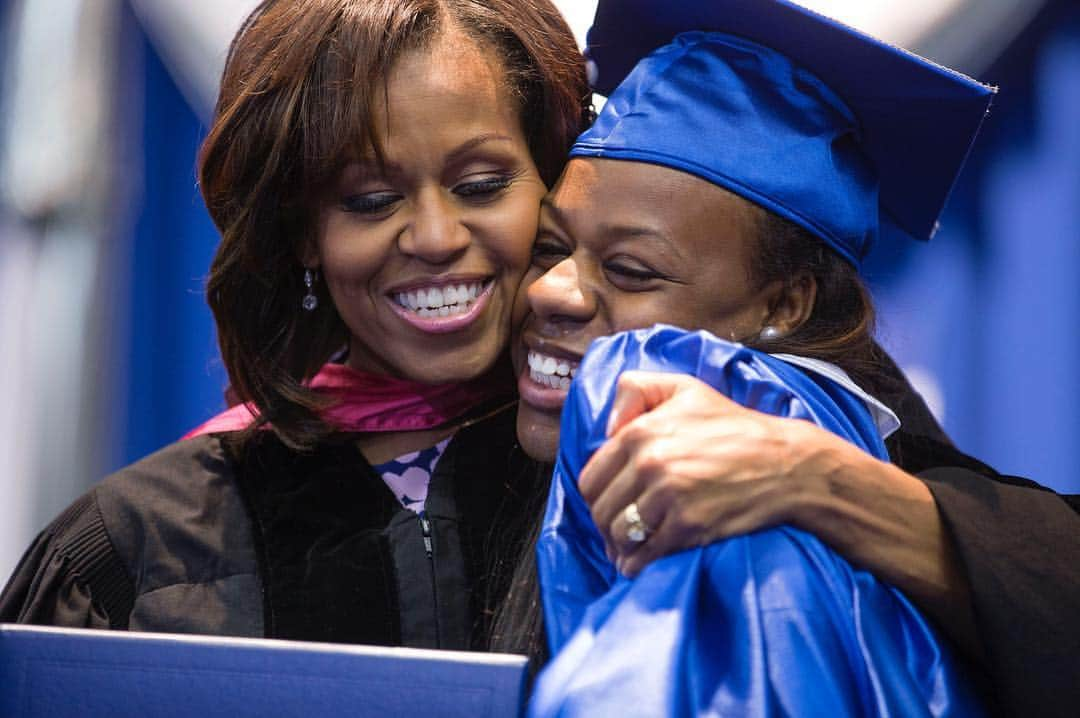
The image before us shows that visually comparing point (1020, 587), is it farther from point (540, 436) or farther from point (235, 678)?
point (235, 678)

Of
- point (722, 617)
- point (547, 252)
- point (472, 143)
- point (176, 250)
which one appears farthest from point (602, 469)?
point (176, 250)

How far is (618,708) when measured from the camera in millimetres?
1117

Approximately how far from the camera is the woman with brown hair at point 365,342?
1757 mm

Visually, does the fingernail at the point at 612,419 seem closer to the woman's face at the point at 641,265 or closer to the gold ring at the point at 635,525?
the gold ring at the point at 635,525

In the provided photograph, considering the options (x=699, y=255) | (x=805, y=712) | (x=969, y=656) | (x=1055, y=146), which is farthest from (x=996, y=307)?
(x=805, y=712)

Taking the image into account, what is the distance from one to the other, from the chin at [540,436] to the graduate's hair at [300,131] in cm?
36

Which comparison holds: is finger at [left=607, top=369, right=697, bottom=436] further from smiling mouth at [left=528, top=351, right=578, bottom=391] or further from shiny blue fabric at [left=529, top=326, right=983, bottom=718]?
smiling mouth at [left=528, top=351, right=578, bottom=391]

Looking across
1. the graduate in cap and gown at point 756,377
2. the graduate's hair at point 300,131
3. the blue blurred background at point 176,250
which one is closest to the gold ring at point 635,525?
the graduate in cap and gown at point 756,377

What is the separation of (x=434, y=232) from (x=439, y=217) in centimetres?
2

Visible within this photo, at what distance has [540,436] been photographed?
1.65m

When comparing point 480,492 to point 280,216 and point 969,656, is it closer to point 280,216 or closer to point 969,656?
point 280,216

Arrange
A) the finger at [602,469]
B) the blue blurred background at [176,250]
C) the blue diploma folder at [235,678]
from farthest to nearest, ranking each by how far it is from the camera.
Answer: the blue blurred background at [176,250] < the finger at [602,469] < the blue diploma folder at [235,678]

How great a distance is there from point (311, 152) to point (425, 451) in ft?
1.42

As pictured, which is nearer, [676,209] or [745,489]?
[745,489]
